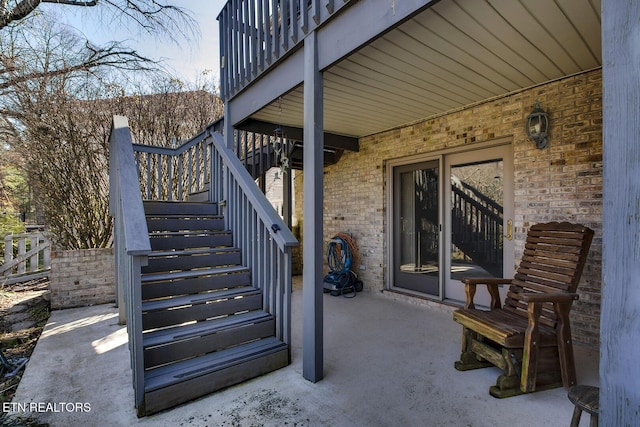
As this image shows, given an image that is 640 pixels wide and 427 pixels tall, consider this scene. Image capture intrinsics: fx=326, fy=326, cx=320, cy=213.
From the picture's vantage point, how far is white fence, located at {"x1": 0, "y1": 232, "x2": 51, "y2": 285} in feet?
18.5

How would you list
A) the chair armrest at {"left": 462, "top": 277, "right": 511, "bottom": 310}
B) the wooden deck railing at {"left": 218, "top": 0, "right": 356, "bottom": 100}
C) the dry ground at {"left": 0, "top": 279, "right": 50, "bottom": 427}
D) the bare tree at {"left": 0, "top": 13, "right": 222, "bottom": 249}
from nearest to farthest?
the dry ground at {"left": 0, "top": 279, "right": 50, "bottom": 427} → the wooden deck railing at {"left": 218, "top": 0, "right": 356, "bottom": 100} → the chair armrest at {"left": 462, "top": 277, "right": 511, "bottom": 310} → the bare tree at {"left": 0, "top": 13, "right": 222, "bottom": 249}

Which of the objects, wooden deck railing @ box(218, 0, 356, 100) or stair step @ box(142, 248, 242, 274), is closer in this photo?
wooden deck railing @ box(218, 0, 356, 100)

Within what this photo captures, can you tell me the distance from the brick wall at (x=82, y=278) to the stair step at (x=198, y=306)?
281 centimetres

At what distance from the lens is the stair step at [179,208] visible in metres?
3.70

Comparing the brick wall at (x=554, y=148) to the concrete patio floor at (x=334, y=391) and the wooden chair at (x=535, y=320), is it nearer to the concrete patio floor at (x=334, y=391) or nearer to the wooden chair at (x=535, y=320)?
the wooden chair at (x=535, y=320)

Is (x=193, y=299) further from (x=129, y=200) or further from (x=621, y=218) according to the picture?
(x=621, y=218)

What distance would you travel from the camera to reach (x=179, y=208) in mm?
3855

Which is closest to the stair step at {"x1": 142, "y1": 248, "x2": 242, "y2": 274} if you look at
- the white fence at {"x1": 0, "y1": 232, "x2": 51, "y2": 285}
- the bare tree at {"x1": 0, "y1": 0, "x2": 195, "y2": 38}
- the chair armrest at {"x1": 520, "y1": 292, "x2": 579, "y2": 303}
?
the chair armrest at {"x1": 520, "y1": 292, "x2": 579, "y2": 303}

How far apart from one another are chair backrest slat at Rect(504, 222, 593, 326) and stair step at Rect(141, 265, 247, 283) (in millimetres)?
2559

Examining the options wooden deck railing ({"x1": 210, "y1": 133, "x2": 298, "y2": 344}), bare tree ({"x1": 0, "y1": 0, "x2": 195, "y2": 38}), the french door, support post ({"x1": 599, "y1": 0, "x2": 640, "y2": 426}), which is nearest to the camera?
support post ({"x1": 599, "y1": 0, "x2": 640, "y2": 426})

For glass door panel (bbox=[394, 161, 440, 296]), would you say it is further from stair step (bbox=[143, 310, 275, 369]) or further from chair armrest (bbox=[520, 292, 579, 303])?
stair step (bbox=[143, 310, 275, 369])

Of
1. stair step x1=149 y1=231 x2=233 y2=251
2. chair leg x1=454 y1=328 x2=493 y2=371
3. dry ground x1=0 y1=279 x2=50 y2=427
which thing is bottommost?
dry ground x1=0 y1=279 x2=50 y2=427

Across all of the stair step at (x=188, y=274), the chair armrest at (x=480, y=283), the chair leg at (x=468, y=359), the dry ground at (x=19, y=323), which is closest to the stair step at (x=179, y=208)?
the stair step at (x=188, y=274)

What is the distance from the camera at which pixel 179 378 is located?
220 centimetres
